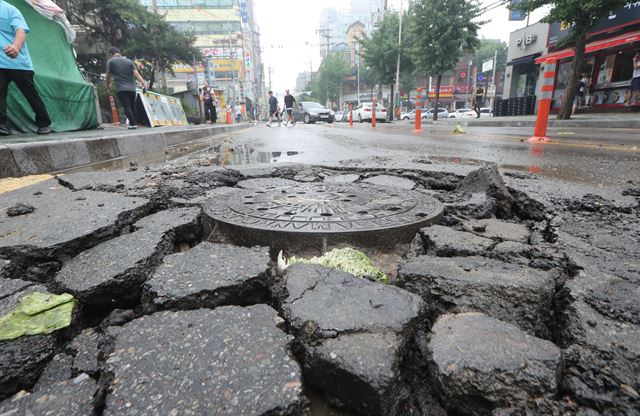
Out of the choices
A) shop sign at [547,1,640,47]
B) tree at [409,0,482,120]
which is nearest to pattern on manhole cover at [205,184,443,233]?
shop sign at [547,1,640,47]

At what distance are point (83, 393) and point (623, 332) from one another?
→ 50.3 inches

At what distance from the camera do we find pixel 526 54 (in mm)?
20172

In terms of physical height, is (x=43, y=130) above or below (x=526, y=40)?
below

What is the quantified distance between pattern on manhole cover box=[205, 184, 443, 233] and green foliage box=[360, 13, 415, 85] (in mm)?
26354

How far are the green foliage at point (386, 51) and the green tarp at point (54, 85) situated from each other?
22.7 m

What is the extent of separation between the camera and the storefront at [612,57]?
1380cm

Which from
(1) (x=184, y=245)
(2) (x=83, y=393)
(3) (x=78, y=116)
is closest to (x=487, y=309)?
(2) (x=83, y=393)

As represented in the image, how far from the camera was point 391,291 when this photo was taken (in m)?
1.08

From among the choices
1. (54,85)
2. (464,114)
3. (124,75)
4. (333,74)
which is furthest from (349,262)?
(333,74)

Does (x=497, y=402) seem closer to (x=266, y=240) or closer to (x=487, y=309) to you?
(x=487, y=309)

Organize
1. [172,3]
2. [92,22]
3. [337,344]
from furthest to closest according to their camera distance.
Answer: [172,3]
[92,22]
[337,344]

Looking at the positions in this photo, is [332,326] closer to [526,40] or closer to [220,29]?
[526,40]

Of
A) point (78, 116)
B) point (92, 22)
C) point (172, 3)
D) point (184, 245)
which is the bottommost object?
point (184, 245)

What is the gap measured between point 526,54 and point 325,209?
2364 cm
